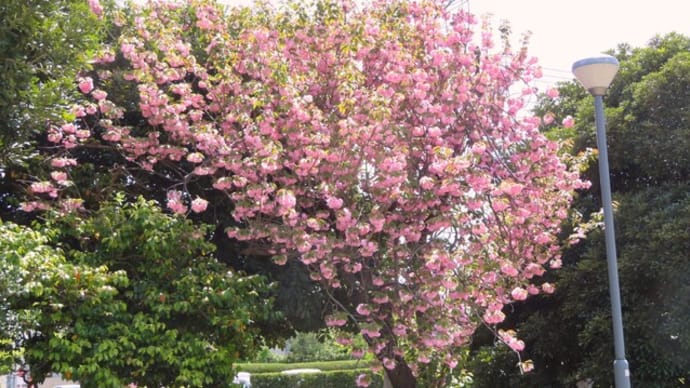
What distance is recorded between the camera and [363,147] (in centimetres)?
817

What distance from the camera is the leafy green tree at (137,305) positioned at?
7.41 m

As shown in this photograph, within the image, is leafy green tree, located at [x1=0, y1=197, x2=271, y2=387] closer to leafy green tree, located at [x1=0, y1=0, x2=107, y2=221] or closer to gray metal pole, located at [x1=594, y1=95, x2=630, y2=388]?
leafy green tree, located at [x1=0, y1=0, x2=107, y2=221]

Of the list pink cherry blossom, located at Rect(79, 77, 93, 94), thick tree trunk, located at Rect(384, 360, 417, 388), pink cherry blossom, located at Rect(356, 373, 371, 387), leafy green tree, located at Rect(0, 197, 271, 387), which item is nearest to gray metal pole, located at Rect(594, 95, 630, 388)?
pink cherry blossom, located at Rect(356, 373, 371, 387)

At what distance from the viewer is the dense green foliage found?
32.1 feet

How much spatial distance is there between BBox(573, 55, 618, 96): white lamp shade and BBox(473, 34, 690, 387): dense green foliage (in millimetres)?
3020

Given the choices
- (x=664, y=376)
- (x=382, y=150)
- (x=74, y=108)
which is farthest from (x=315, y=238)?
(x=664, y=376)

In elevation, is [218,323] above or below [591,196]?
below

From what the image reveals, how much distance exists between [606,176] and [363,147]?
2.41 metres

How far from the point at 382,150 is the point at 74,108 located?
3149 mm

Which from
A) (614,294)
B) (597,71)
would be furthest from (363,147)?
(614,294)

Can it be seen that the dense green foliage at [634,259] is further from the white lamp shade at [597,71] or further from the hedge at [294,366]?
the hedge at [294,366]

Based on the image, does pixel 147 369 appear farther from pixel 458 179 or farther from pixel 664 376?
pixel 664 376

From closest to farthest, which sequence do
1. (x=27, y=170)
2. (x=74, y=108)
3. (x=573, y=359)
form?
(x=74, y=108) → (x=27, y=170) → (x=573, y=359)

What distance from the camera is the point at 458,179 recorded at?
8328 millimetres
